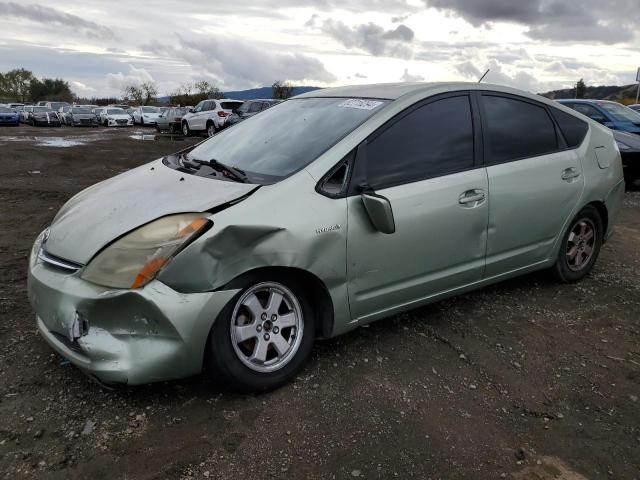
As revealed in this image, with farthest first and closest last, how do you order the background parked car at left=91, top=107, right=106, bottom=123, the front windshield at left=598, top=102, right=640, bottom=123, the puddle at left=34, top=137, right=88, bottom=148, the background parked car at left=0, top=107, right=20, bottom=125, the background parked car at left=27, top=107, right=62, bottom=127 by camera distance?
1. the background parked car at left=91, top=107, right=106, bottom=123
2. the background parked car at left=27, top=107, right=62, bottom=127
3. the background parked car at left=0, top=107, right=20, bottom=125
4. the puddle at left=34, top=137, right=88, bottom=148
5. the front windshield at left=598, top=102, right=640, bottom=123

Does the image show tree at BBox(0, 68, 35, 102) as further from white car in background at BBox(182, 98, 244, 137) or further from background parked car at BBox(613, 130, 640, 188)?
background parked car at BBox(613, 130, 640, 188)

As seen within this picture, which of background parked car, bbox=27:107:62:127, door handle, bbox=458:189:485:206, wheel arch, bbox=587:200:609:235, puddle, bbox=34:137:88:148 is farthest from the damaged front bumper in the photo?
background parked car, bbox=27:107:62:127

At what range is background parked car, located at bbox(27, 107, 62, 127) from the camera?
115 feet

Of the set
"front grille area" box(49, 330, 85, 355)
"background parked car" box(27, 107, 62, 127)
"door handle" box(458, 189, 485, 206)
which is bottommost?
"background parked car" box(27, 107, 62, 127)

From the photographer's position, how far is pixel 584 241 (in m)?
4.52

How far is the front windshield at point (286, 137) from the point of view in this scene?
3154mm

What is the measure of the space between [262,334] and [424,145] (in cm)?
155

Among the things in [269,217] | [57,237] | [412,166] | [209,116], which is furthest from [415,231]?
[209,116]

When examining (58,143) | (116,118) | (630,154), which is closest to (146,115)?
(116,118)

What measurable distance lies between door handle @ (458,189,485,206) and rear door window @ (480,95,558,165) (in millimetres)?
269

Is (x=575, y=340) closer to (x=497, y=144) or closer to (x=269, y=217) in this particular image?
(x=497, y=144)

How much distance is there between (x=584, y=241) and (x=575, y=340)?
1.23m

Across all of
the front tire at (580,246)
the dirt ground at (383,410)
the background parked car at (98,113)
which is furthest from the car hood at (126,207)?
the background parked car at (98,113)

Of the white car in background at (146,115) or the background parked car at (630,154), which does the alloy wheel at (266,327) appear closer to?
the background parked car at (630,154)
